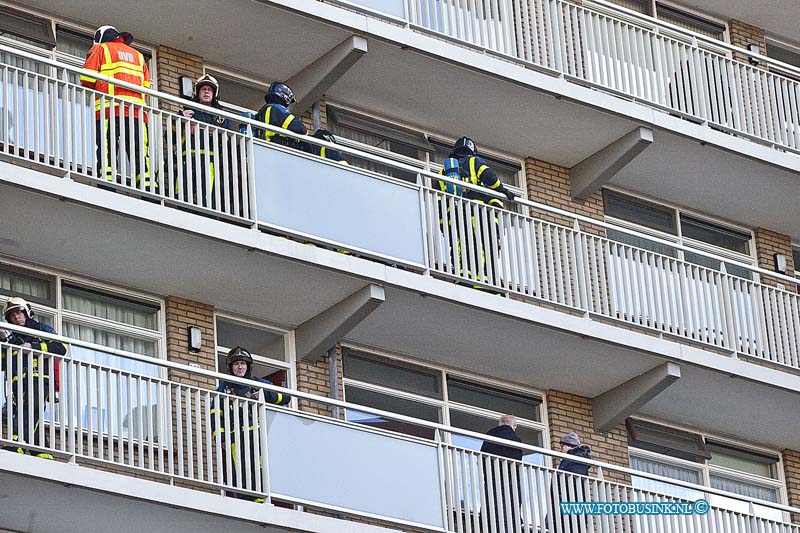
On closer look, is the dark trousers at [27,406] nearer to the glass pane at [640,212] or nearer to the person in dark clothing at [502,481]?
the person in dark clothing at [502,481]

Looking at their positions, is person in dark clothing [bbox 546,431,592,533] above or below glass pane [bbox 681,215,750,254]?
below

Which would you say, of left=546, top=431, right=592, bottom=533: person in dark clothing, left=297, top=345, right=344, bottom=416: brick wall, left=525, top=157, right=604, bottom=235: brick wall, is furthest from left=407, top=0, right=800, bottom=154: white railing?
left=546, top=431, right=592, bottom=533: person in dark clothing

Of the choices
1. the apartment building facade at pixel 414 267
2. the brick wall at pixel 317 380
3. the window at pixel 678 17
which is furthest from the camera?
the window at pixel 678 17

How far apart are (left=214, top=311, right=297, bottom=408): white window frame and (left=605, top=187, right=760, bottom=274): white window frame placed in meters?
4.68

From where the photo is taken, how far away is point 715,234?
2611 cm

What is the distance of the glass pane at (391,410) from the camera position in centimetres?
2189

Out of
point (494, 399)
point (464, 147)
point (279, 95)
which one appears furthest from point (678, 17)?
point (279, 95)

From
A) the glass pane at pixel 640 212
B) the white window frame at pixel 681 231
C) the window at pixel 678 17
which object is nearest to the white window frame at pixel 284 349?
the white window frame at pixel 681 231

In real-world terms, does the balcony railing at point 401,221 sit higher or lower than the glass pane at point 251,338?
higher

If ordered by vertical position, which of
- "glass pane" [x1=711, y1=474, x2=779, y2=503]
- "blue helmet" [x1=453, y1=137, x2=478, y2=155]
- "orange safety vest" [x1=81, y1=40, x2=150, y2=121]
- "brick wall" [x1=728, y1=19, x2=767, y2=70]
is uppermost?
"brick wall" [x1=728, y1=19, x2=767, y2=70]

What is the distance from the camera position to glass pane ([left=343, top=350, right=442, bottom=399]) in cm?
2233

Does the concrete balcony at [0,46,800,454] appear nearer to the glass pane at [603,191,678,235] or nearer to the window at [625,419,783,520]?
the window at [625,419,783,520]

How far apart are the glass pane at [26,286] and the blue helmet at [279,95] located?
2.71m

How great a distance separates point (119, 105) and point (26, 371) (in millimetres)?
2753
